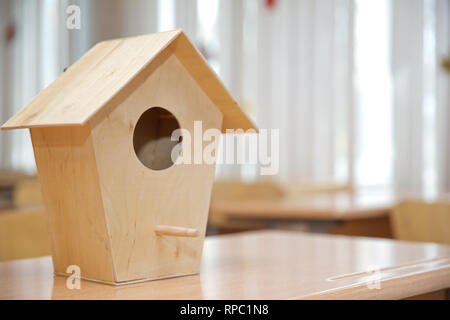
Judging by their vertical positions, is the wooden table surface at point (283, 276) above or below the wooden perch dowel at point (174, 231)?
below

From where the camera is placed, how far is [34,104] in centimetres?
100

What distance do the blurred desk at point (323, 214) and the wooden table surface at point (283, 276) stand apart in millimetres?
1222

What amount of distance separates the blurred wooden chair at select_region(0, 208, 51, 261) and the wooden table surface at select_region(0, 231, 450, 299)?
12.9 inches

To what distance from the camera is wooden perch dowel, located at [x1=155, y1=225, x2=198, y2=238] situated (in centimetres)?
98

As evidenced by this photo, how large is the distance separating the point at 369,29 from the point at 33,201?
3.86m

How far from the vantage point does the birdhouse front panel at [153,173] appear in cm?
96

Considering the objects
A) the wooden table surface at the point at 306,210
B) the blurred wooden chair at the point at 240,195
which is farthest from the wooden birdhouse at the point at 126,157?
the blurred wooden chair at the point at 240,195

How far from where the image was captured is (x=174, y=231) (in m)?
1.00

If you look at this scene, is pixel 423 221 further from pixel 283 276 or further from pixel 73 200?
pixel 73 200

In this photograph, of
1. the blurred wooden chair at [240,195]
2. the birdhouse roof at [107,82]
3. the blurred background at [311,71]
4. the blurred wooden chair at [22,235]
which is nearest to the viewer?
the birdhouse roof at [107,82]

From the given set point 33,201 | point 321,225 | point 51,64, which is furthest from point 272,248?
point 51,64

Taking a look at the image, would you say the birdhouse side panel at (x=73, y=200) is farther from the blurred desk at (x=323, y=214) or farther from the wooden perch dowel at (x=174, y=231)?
the blurred desk at (x=323, y=214)

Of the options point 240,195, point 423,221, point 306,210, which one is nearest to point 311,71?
point 240,195

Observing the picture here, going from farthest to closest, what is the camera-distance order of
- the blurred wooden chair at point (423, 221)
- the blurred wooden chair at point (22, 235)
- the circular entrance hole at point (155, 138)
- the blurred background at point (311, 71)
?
the blurred background at point (311, 71)
the blurred wooden chair at point (423, 221)
the blurred wooden chair at point (22, 235)
the circular entrance hole at point (155, 138)
